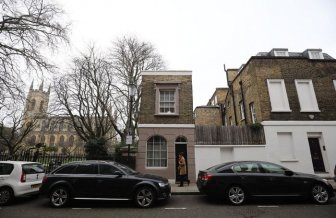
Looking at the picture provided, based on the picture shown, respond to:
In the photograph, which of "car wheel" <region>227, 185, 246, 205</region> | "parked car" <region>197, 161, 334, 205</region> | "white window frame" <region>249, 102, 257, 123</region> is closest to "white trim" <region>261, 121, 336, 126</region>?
"white window frame" <region>249, 102, 257, 123</region>

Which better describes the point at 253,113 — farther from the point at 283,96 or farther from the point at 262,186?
the point at 262,186

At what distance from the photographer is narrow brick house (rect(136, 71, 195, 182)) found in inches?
492

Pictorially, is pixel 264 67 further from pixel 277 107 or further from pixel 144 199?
pixel 144 199

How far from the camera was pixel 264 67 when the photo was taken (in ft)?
47.7

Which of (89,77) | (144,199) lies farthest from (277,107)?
(89,77)

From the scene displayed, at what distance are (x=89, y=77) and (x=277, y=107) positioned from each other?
Result: 1801cm

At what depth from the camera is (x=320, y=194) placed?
286 inches

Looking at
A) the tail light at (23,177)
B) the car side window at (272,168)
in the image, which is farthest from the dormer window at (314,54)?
the tail light at (23,177)

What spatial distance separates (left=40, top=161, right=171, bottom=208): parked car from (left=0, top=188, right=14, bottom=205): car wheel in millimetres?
1436

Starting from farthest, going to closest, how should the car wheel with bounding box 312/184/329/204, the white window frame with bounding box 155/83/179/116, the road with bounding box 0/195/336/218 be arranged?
the white window frame with bounding box 155/83/179/116
the car wheel with bounding box 312/184/329/204
the road with bounding box 0/195/336/218

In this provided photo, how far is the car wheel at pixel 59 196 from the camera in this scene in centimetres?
703

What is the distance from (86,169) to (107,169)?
2.85 ft

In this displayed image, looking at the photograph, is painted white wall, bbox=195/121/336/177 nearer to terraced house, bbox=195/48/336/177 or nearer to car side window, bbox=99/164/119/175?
terraced house, bbox=195/48/336/177

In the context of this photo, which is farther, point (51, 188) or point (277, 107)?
point (277, 107)
